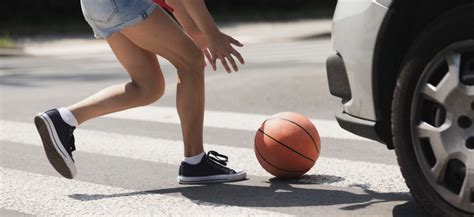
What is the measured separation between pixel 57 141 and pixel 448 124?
2.20 metres

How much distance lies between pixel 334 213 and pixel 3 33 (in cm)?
2124

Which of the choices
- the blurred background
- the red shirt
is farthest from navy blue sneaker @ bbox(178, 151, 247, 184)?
the blurred background

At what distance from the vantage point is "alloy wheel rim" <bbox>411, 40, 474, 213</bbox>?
12.6 ft

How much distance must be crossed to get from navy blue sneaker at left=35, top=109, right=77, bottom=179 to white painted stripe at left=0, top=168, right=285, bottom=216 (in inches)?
5.1

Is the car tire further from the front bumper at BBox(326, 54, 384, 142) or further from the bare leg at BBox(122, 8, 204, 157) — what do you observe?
the bare leg at BBox(122, 8, 204, 157)

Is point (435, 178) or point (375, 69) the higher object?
point (375, 69)

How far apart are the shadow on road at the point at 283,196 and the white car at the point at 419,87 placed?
44 cm

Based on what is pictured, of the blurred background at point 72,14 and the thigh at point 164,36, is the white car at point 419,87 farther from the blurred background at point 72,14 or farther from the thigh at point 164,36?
the blurred background at point 72,14

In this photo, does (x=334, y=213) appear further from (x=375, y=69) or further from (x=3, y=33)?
(x=3, y=33)

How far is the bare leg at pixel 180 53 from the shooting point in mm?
5016

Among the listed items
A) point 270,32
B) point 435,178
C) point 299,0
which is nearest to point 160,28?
point 435,178

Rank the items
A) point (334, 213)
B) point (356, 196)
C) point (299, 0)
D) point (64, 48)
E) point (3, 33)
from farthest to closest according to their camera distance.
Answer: point (299, 0)
point (3, 33)
point (64, 48)
point (356, 196)
point (334, 213)

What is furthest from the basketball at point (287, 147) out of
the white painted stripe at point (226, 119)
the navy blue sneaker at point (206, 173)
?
the white painted stripe at point (226, 119)

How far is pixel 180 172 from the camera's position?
536cm
